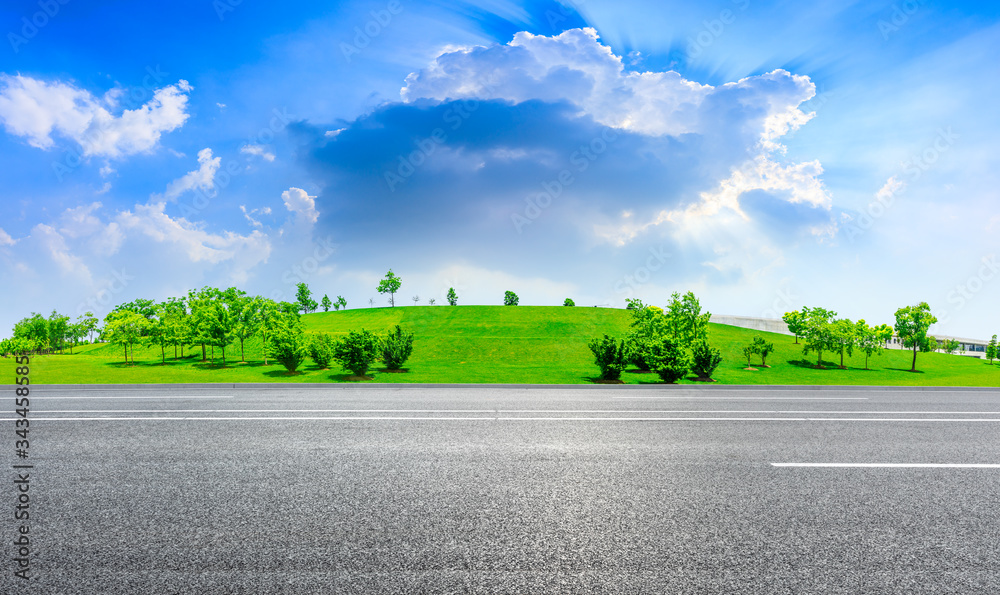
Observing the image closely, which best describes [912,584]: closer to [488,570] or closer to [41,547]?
[488,570]

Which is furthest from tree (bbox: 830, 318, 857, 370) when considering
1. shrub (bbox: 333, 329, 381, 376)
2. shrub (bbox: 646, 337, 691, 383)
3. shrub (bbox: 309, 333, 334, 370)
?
shrub (bbox: 309, 333, 334, 370)

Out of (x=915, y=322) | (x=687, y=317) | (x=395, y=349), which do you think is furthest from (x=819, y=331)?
(x=395, y=349)

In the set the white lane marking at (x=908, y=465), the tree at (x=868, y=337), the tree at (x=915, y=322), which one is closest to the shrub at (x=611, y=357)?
the white lane marking at (x=908, y=465)

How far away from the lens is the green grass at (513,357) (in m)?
28.9

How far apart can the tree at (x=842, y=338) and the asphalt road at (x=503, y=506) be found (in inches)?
1702

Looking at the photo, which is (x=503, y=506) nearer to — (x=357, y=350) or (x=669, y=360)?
(x=669, y=360)

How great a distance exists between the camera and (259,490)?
5254 mm

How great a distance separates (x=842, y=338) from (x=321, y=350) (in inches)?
1886

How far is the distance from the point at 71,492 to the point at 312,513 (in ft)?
9.91

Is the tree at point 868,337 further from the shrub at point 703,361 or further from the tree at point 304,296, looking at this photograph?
the tree at point 304,296

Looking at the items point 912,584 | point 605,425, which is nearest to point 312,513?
point 912,584

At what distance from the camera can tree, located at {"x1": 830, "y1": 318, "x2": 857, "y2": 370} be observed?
4575cm

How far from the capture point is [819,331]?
46844 mm

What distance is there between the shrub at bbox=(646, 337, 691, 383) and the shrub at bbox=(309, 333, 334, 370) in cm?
1938
